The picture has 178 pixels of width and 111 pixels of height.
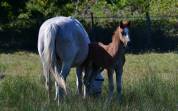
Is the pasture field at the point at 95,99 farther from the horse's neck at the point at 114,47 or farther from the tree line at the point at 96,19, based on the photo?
the tree line at the point at 96,19

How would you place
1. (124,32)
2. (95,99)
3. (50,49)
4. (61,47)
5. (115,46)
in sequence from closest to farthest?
(95,99)
(50,49)
(61,47)
(124,32)
(115,46)

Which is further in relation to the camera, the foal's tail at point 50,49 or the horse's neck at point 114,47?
the horse's neck at point 114,47

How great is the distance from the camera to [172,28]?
32.4 metres

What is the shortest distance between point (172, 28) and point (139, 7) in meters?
2.17

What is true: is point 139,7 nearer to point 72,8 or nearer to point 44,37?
point 72,8

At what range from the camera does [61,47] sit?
447 inches

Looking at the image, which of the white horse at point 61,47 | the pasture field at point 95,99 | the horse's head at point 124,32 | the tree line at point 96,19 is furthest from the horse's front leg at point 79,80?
the tree line at point 96,19

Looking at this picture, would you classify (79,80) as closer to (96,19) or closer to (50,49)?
(50,49)

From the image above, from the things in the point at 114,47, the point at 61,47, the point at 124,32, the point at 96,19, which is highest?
the point at 124,32

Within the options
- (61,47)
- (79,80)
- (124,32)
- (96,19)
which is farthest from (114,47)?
(96,19)

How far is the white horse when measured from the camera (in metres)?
11.1

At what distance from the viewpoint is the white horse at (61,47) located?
11.1 meters

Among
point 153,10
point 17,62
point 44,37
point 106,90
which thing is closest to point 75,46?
point 44,37

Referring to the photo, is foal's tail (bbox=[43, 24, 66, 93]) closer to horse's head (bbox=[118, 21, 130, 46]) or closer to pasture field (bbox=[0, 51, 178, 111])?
pasture field (bbox=[0, 51, 178, 111])
